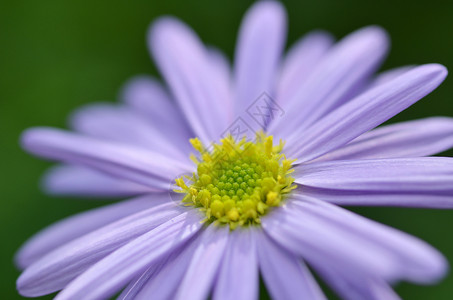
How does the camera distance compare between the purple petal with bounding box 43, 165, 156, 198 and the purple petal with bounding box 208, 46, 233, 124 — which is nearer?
the purple petal with bounding box 43, 165, 156, 198

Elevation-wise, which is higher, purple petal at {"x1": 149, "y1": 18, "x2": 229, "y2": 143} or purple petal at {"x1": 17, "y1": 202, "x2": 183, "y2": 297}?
purple petal at {"x1": 149, "y1": 18, "x2": 229, "y2": 143}

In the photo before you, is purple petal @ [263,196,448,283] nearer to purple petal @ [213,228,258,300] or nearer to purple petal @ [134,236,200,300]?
purple petal @ [213,228,258,300]

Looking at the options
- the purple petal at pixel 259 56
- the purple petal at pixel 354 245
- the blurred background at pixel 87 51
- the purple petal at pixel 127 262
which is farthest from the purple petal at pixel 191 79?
the blurred background at pixel 87 51

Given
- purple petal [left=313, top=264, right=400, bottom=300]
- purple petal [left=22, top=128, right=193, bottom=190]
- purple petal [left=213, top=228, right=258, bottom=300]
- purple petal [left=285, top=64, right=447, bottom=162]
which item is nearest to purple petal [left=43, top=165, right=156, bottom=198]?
purple petal [left=22, top=128, right=193, bottom=190]

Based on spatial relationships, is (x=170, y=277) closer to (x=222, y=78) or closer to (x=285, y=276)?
(x=285, y=276)

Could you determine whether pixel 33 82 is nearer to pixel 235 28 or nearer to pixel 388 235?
pixel 235 28

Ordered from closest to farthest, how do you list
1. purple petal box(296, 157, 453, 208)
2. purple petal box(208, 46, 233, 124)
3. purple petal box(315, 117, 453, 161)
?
purple petal box(296, 157, 453, 208) < purple petal box(315, 117, 453, 161) < purple petal box(208, 46, 233, 124)

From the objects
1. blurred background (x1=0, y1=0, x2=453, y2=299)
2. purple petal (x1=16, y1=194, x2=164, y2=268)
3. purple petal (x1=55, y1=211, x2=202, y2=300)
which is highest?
blurred background (x1=0, y1=0, x2=453, y2=299)
